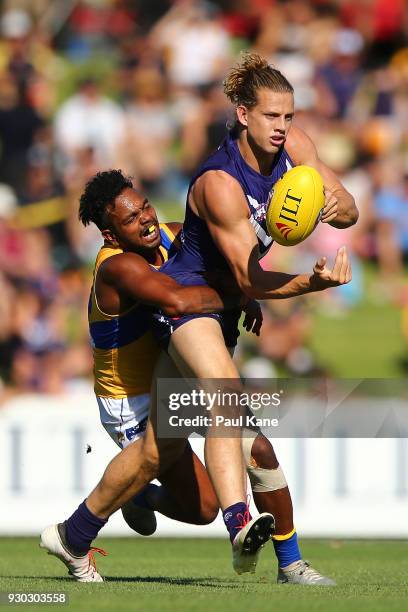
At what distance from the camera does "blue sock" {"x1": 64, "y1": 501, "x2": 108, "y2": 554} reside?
688cm

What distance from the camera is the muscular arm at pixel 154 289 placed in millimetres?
6527

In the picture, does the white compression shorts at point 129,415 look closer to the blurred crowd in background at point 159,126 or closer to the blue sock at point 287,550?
the blue sock at point 287,550

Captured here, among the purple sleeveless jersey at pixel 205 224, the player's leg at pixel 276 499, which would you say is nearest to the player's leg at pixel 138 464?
the player's leg at pixel 276 499

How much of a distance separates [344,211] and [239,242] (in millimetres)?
797

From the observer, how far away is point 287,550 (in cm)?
669

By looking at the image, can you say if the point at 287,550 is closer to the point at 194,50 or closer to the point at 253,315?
the point at 253,315

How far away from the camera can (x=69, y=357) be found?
1276 cm

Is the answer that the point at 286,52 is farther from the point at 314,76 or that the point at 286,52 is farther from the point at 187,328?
the point at 187,328

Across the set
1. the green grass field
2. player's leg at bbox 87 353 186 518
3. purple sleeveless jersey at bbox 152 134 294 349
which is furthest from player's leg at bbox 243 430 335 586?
purple sleeveless jersey at bbox 152 134 294 349

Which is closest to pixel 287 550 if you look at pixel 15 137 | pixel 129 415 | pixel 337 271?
pixel 129 415

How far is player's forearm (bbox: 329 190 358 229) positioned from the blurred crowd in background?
598 cm

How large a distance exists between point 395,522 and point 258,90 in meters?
4.78

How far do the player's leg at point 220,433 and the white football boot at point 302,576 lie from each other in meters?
0.68

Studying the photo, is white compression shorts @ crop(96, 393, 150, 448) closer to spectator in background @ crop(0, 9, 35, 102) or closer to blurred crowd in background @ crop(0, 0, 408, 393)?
blurred crowd in background @ crop(0, 0, 408, 393)
